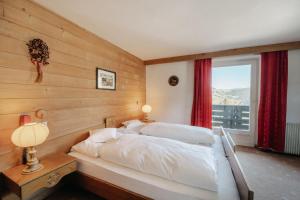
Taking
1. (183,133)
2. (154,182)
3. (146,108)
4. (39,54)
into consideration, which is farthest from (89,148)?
(146,108)

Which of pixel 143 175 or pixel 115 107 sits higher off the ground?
pixel 115 107

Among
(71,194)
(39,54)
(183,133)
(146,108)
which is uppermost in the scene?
(39,54)

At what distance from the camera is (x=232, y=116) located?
3.70 m

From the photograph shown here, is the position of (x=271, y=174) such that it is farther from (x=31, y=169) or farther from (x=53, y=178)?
(x=31, y=169)

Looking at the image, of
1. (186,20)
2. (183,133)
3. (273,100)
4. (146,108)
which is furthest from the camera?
(146,108)

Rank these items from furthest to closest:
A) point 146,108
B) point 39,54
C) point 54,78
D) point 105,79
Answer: point 146,108 → point 105,79 → point 54,78 → point 39,54

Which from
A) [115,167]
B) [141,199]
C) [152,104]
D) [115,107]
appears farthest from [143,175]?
[152,104]

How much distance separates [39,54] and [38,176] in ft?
4.36

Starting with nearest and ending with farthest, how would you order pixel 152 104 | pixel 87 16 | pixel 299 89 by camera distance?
pixel 87 16 < pixel 299 89 < pixel 152 104

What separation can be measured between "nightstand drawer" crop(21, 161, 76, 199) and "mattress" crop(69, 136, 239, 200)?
0.60ft

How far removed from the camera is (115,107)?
10.00ft

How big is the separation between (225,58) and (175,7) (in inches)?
91.3

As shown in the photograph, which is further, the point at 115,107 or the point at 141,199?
the point at 115,107

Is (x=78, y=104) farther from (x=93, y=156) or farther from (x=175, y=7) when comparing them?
(x=175, y=7)
